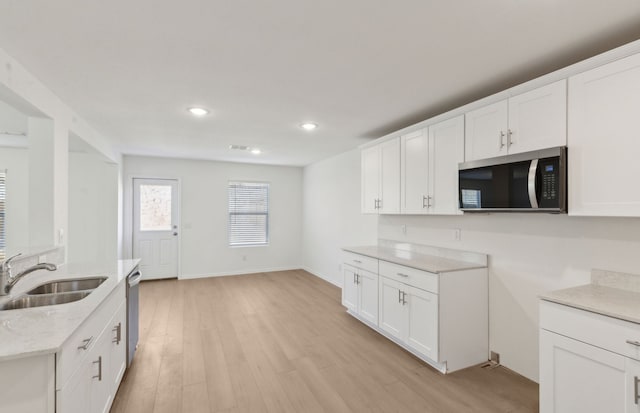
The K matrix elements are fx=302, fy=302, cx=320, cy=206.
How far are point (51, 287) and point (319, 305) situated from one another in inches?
123

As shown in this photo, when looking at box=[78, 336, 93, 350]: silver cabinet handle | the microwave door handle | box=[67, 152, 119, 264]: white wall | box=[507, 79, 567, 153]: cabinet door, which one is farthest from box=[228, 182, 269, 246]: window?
the microwave door handle

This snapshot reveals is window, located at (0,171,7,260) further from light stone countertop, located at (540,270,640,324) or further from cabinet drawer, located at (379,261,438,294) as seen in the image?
light stone countertop, located at (540,270,640,324)

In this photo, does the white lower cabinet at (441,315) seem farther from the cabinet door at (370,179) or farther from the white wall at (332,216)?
the white wall at (332,216)

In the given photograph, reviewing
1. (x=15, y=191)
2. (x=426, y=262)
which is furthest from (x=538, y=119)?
(x=15, y=191)

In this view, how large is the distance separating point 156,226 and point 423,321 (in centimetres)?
536

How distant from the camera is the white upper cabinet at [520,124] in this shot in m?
2.06

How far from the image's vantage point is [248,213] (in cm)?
681

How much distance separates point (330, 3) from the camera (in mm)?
1500

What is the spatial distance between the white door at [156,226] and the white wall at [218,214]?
0.13 meters

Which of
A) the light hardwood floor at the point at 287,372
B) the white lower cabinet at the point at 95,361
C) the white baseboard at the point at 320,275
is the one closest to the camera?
the white lower cabinet at the point at 95,361

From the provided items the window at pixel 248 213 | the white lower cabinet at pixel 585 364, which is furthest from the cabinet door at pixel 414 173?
the window at pixel 248 213

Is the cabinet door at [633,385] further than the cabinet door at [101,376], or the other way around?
the cabinet door at [101,376]

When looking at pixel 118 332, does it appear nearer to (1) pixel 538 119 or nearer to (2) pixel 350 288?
(2) pixel 350 288

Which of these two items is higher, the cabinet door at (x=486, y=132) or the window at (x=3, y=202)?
the cabinet door at (x=486, y=132)
